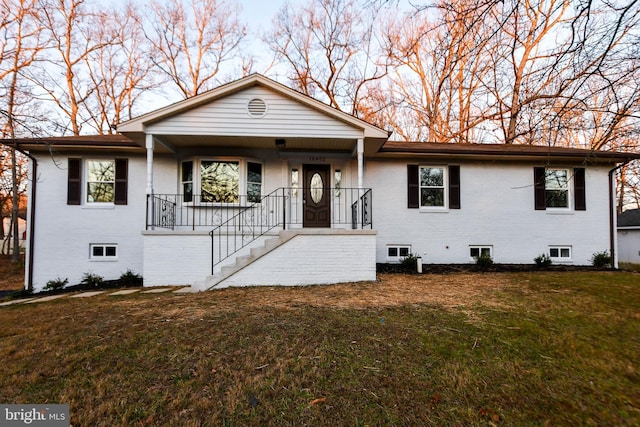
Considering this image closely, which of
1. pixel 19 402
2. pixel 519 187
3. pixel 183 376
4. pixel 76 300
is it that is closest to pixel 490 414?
pixel 183 376

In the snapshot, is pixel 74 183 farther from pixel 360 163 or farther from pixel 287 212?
pixel 360 163

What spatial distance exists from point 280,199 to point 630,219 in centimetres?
2323

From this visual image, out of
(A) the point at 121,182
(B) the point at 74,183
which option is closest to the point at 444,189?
(A) the point at 121,182

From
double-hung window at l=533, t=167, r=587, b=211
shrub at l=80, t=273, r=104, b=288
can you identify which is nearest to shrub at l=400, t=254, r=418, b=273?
double-hung window at l=533, t=167, r=587, b=211

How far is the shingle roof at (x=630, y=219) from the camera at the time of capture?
18.5 m

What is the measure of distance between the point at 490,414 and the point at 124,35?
2362cm

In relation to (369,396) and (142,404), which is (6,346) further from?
(369,396)

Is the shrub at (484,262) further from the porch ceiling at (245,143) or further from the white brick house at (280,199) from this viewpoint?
the porch ceiling at (245,143)

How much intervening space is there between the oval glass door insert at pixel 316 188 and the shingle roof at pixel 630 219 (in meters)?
21.1

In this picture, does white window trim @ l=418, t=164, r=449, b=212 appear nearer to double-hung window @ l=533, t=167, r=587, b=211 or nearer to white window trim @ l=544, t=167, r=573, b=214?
double-hung window @ l=533, t=167, r=587, b=211

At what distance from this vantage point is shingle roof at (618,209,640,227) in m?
18.5

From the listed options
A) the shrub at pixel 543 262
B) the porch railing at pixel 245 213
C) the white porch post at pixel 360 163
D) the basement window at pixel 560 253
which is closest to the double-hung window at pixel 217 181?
the porch railing at pixel 245 213

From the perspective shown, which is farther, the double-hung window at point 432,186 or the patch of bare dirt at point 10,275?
the patch of bare dirt at point 10,275

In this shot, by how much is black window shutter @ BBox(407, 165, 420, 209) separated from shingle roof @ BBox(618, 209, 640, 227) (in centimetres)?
1853
